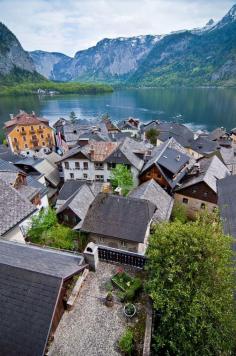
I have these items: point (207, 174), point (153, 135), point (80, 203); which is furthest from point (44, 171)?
point (153, 135)

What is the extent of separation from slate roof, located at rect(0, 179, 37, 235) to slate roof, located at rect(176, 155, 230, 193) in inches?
1050

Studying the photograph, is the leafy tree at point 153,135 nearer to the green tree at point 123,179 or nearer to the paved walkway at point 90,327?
the green tree at point 123,179

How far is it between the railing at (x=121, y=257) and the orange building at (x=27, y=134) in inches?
2589

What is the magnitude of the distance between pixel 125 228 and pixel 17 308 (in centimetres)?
1508

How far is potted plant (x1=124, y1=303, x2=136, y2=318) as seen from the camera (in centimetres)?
1175

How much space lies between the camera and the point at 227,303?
38.8 ft

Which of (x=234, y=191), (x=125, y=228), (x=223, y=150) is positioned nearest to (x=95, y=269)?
(x=125, y=228)

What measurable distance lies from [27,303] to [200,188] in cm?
3185

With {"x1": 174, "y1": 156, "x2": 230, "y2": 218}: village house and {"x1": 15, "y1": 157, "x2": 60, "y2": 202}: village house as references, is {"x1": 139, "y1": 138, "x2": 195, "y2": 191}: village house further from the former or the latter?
{"x1": 15, "y1": 157, "x2": 60, "y2": 202}: village house

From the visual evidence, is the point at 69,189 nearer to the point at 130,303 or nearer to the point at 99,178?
the point at 99,178

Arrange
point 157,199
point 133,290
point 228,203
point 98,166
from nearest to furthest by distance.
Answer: point 133,290 < point 228,203 < point 157,199 < point 98,166

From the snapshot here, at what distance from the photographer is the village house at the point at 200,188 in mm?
35438

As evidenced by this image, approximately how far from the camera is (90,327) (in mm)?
11438

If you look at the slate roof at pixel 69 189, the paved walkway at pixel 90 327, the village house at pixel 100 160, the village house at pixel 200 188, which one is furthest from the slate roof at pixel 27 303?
the village house at pixel 100 160
